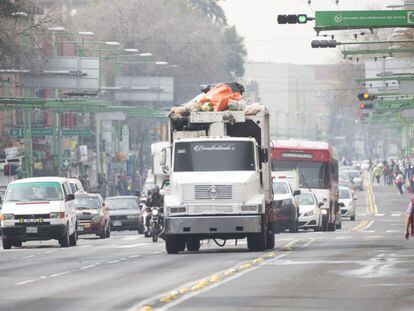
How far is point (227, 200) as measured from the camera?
3600 centimetres

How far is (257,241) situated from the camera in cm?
3675

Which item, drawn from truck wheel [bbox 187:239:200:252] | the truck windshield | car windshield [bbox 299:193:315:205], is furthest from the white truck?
car windshield [bbox 299:193:315:205]

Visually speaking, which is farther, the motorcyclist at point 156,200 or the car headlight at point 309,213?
the car headlight at point 309,213

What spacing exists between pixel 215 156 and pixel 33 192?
35.8 ft

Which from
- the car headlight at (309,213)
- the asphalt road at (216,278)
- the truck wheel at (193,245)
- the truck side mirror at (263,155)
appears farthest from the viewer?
the car headlight at (309,213)


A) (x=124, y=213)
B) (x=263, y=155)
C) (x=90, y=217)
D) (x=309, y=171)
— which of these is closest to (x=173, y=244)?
(x=263, y=155)

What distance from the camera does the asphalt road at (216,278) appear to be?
822 inches

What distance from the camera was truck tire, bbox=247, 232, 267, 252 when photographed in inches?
1441

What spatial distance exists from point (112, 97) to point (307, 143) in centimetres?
6903

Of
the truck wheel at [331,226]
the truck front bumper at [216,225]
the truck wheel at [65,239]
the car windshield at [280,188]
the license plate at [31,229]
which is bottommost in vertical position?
the truck wheel at [331,226]

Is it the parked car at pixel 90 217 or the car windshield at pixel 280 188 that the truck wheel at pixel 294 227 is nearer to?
the car windshield at pixel 280 188

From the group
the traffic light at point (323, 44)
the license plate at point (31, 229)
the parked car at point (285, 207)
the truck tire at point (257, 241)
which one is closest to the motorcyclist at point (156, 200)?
the license plate at point (31, 229)

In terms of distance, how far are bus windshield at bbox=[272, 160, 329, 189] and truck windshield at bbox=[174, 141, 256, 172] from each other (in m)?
25.1

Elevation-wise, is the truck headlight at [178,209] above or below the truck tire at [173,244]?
above
